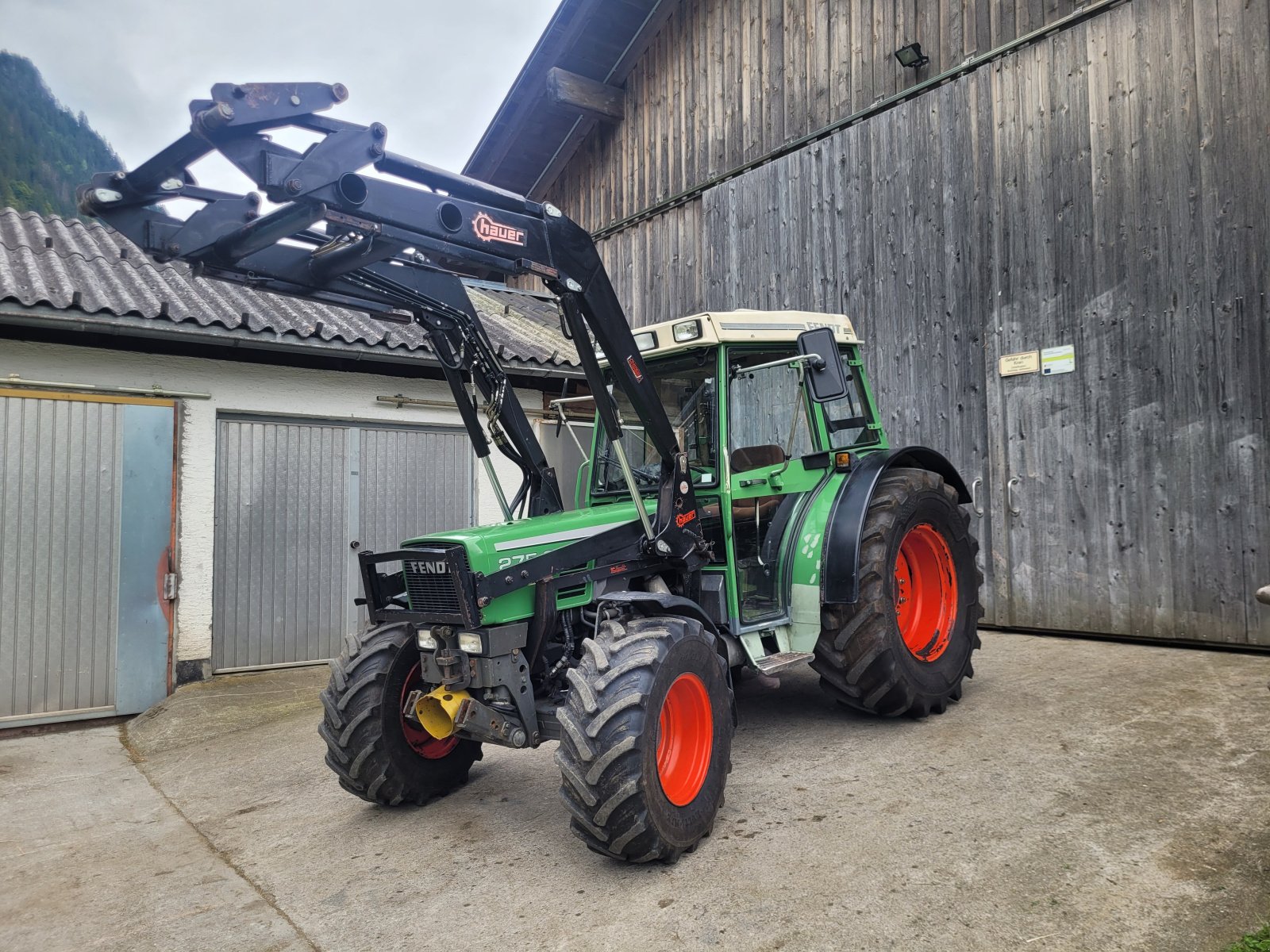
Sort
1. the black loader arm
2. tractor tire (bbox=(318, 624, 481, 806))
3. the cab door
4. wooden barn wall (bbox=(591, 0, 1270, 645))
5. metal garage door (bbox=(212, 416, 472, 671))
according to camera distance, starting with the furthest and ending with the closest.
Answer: metal garage door (bbox=(212, 416, 472, 671)), wooden barn wall (bbox=(591, 0, 1270, 645)), the cab door, tractor tire (bbox=(318, 624, 481, 806)), the black loader arm

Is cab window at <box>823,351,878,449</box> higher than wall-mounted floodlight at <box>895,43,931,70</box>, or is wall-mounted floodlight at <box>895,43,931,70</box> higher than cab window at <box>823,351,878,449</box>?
wall-mounted floodlight at <box>895,43,931,70</box>

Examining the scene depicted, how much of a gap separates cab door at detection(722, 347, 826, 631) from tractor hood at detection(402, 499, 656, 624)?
791 millimetres

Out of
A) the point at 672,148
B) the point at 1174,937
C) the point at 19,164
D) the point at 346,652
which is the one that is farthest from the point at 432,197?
the point at 19,164

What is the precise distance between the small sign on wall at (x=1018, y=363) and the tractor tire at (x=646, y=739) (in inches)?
185

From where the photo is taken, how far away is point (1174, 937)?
8.07 feet

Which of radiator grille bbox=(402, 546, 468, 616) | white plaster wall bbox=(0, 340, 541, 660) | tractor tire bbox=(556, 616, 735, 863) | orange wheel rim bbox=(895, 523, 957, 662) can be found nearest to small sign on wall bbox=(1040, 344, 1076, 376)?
orange wheel rim bbox=(895, 523, 957, 662)

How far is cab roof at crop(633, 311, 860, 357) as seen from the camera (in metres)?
4.38

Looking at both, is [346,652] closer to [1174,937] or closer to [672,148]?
[1174,937]

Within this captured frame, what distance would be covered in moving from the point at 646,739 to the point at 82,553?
5286 millimetres

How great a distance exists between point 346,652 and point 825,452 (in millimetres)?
2796

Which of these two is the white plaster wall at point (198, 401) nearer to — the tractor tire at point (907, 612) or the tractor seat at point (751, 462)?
the tractor seat at point (751, 462)

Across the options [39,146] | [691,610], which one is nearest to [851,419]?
[691,610]

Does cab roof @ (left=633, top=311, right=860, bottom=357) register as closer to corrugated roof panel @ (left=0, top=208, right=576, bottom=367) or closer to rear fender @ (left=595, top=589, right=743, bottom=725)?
rear fender @ (left=595, top=589, right=743, bottom=725)

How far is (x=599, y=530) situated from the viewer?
393 centimetres
